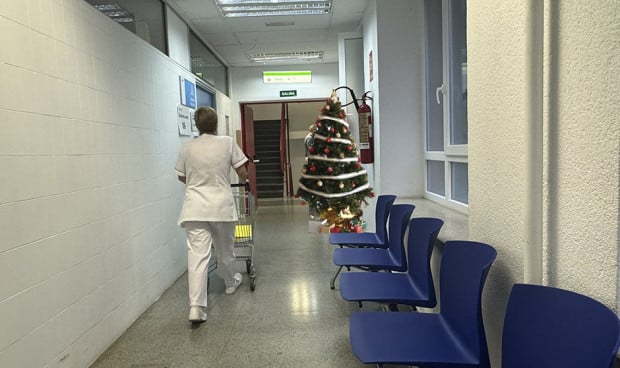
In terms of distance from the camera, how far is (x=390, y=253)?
129 inches

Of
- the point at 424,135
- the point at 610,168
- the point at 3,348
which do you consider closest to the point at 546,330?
the point at 610,168

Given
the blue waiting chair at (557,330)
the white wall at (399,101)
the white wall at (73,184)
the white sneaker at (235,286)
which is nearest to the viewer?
the blue waiting chair at (557,330)

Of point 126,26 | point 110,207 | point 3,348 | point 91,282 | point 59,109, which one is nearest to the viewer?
point 3,348

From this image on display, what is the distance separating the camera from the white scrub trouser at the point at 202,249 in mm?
3342

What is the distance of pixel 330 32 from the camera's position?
662 centimetres

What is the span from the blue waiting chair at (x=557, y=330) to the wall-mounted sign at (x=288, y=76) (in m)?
7.81

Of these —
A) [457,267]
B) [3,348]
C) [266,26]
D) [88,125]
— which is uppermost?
[266,26]

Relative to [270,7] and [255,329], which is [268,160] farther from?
[255,329]

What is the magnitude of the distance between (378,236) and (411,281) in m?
1.20

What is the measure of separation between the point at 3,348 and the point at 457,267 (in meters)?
1.93

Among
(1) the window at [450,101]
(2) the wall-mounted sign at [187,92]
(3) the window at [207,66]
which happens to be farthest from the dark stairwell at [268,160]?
(1) the window at [450,101]

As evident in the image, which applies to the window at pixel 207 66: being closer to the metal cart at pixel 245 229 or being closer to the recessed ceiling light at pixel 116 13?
the recessed ceiling light at pixel 116 13

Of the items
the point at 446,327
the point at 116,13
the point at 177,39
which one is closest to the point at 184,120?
the point at 177,39

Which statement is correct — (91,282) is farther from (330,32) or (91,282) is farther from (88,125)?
(330,32)
